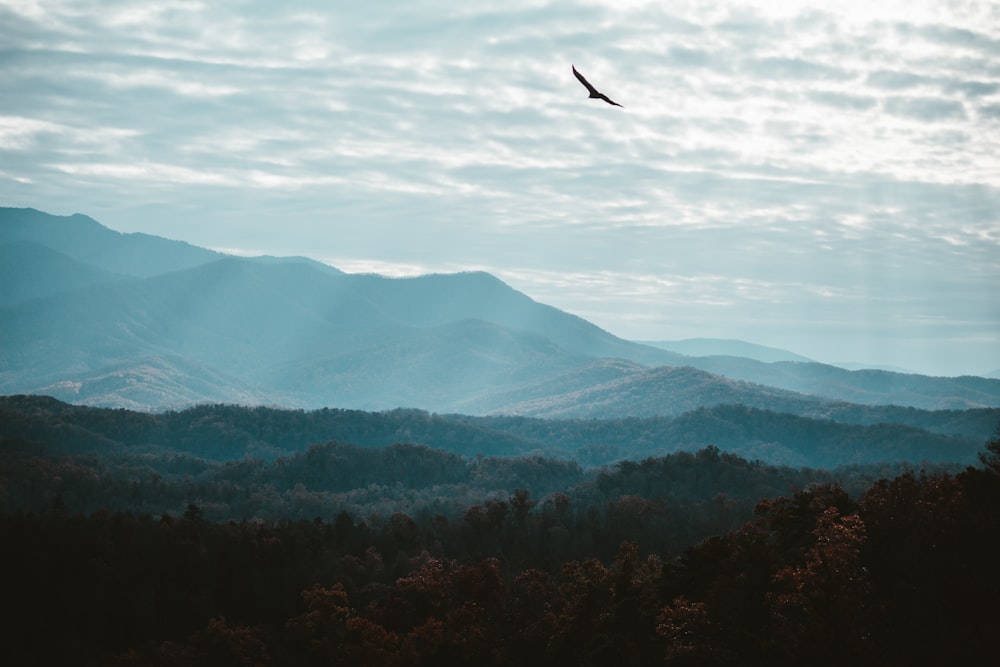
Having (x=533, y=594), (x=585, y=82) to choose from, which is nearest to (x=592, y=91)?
(x=585, y=82)

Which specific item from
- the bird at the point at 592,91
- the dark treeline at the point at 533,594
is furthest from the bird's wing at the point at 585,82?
the dark treeline at the point at 533,594

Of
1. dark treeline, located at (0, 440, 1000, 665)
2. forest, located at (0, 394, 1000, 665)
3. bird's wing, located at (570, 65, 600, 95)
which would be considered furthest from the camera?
forest, located at (0, 394, 1000, 665)

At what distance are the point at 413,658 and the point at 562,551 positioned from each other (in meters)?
70.9

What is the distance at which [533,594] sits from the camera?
82.0 meters

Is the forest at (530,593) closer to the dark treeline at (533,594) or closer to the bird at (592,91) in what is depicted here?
the dark treeline at (533,594)

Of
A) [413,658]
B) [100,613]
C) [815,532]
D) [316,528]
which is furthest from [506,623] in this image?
[316,528]

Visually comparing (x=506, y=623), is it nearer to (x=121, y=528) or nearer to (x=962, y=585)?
(x=962, y=585)

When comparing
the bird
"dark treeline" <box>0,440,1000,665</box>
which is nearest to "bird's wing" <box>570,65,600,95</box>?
the bird

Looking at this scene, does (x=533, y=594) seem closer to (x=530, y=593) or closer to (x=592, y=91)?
(x=530, y=593)

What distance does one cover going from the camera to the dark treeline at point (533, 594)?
54.2 meters

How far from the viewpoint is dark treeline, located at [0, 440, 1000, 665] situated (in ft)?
178

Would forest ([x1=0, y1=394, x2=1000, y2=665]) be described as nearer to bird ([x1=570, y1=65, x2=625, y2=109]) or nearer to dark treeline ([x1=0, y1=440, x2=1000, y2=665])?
Answer: dark treeline ([x1=0, y1=440, x2=1000, y2=665])

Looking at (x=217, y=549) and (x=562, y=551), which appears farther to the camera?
(x=562, y=551)

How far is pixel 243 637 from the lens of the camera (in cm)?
7906
